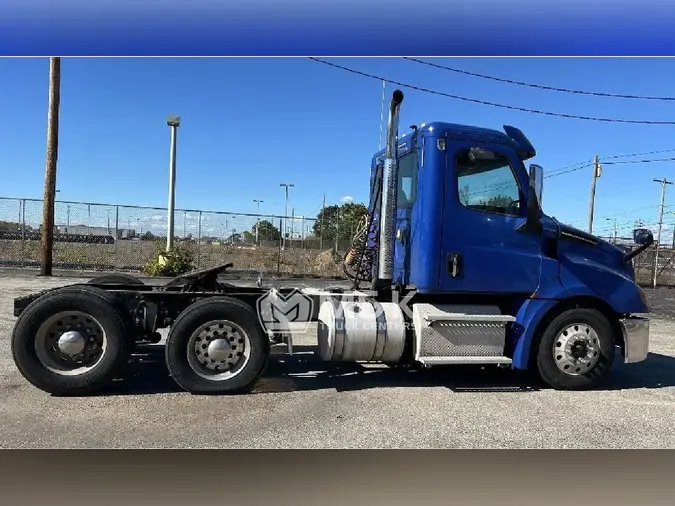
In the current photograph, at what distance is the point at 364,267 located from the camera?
21.0 feet

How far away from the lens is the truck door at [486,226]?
219 inches

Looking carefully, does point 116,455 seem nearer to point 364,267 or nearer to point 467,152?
point 364,267

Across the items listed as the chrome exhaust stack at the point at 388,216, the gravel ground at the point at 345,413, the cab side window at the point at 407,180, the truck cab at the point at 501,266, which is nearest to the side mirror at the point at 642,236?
the truck cab at the point at 501,266

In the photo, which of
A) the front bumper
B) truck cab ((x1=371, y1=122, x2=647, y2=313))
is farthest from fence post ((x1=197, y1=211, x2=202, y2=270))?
the front bumper

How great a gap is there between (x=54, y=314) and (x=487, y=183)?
4.35 meters

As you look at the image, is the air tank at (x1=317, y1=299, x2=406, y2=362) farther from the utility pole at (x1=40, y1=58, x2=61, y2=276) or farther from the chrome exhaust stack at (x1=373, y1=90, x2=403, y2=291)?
the utility pole at (x1=40, y1=58, x2=61, y2=276)

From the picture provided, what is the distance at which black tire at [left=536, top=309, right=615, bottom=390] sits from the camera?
18.6 feet

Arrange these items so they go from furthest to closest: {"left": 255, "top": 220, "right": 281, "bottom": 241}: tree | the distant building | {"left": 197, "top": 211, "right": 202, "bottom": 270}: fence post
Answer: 1. {"left": 197, "top": 211, "right": 202, "bottom": 270}: fence post
2. {"left": 255, "top": 220, "right": 281, "bottom": 241}: tree
3. the distant building

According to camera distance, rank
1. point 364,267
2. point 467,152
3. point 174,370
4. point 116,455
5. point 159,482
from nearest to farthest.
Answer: point 159,482 → point 116,455 → point 174,370 → point 467,152 → point 364,267

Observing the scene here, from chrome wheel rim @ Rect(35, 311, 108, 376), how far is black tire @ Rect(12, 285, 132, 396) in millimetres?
32

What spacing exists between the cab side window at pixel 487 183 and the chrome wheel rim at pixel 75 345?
3.74m
